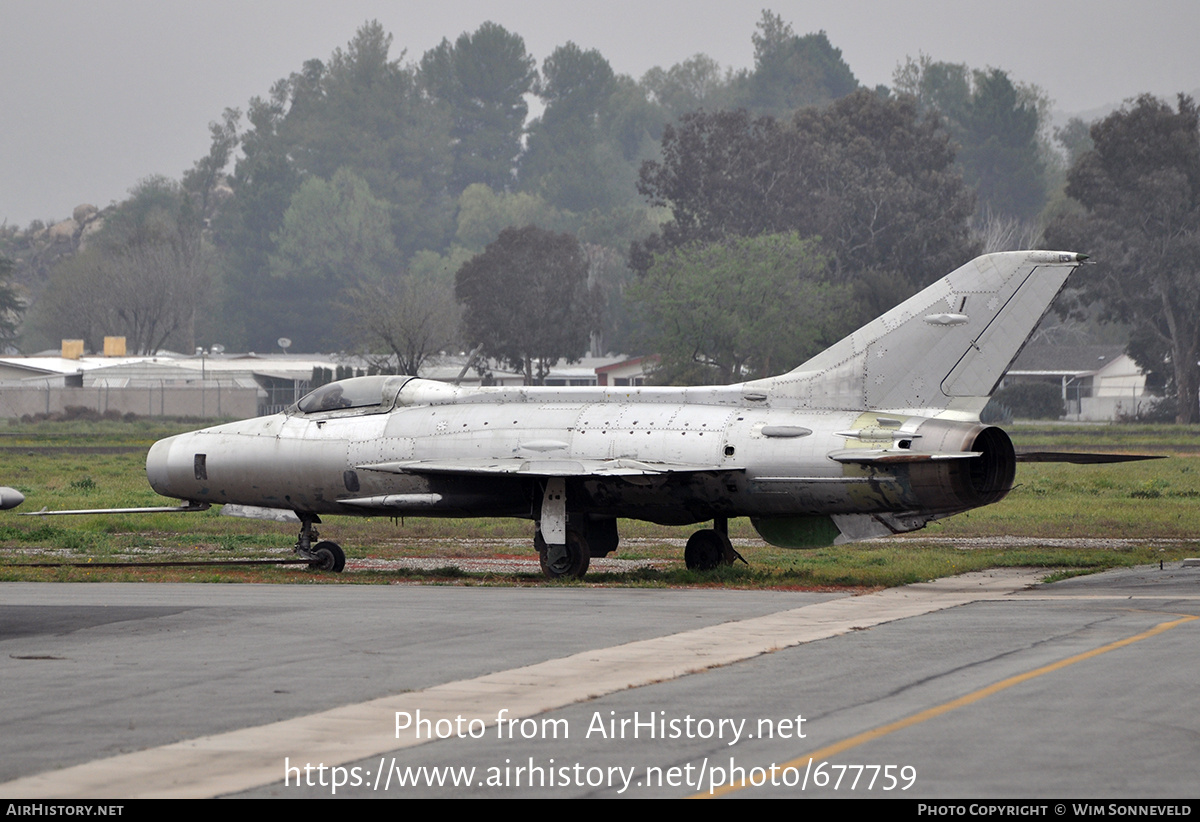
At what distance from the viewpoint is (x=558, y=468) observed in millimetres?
21938

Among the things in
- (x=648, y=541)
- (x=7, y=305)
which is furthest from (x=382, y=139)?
(x=648, y=541)

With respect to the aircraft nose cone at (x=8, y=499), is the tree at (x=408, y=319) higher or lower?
higher

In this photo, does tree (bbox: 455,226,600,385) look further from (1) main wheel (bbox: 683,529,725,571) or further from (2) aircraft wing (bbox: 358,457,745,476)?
(2) aircraft wing (bbox: 358,457,745,476)

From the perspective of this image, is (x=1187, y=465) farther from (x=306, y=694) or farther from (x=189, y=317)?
(x=189, y=317)

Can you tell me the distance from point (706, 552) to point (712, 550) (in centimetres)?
10

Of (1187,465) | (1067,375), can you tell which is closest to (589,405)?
(1187,465)

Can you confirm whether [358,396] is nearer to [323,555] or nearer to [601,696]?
[323,555]

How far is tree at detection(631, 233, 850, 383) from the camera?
8975 cm

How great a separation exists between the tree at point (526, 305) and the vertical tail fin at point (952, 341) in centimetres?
8398

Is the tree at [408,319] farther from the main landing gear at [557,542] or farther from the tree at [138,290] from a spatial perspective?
the main landing gear at [557,542]

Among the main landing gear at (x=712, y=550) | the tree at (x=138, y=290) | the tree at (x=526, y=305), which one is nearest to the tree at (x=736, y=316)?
the tree at (x=526, y=305)

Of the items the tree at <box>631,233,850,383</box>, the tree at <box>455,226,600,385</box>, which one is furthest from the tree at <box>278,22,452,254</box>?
the tree at <box>631,233,850,383</box>

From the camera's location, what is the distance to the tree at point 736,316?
89750 millimetres

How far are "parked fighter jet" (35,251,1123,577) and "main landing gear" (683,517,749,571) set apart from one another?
2cm
